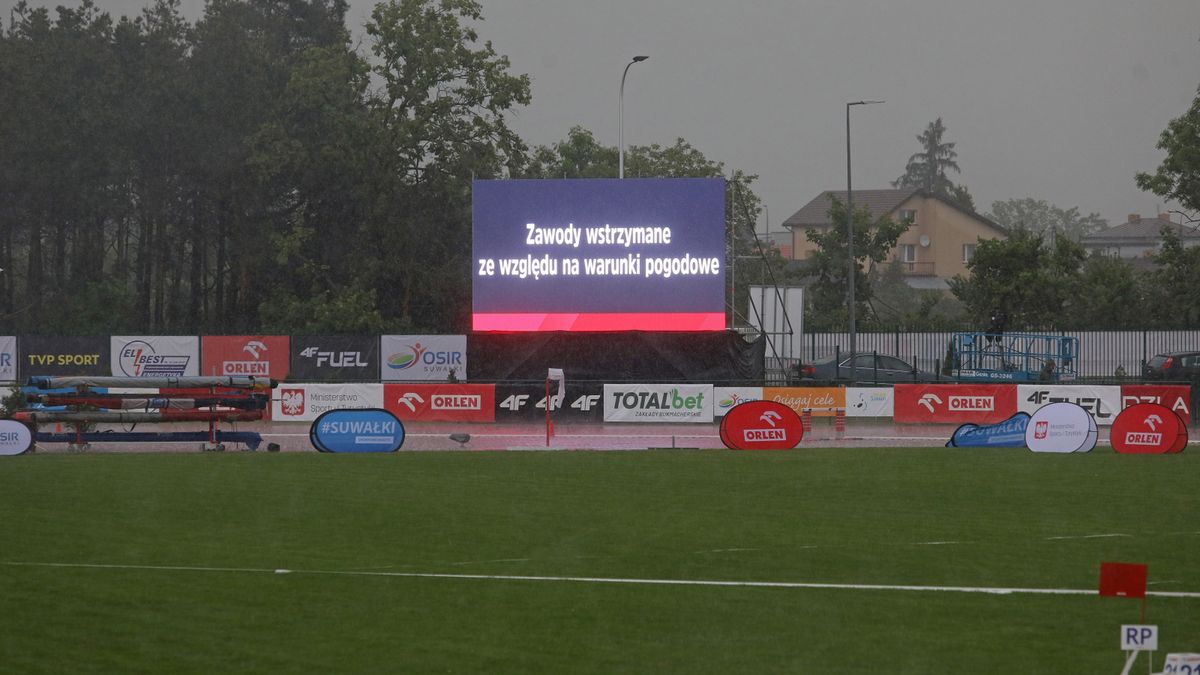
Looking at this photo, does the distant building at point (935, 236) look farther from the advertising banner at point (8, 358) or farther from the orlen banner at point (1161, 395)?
the orlen banner at point (1161, 395)

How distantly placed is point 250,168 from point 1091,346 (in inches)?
1372

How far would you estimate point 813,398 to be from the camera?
35062 mm

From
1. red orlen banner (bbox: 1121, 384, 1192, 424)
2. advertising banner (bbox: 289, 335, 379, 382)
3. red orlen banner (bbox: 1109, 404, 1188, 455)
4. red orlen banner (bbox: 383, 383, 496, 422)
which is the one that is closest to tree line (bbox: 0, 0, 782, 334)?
advertising banner (bbox: 289, 335, 379, 382)

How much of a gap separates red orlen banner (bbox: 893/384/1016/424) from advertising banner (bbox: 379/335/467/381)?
15261 millimetres

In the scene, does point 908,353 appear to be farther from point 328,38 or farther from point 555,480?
point 328,38

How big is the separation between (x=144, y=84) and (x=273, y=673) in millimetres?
54763

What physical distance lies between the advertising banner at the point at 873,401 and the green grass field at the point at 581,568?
43.3ft

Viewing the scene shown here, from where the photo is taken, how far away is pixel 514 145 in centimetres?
5619

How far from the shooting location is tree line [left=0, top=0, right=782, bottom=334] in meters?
55.2

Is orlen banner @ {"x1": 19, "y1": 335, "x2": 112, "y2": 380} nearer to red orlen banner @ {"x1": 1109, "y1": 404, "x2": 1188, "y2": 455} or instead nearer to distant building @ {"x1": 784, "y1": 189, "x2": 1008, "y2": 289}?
red orlen banner @ {"x1": 1109, "y1": 404, "x2": 1188, "y2": 455}

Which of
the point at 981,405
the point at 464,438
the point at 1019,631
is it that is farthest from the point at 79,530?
the point at 981,405

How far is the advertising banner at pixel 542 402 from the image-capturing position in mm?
35750

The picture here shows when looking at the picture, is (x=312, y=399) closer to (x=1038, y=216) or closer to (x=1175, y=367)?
(x=1175, y=367)

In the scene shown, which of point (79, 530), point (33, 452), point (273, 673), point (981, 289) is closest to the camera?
point (273, 673)
